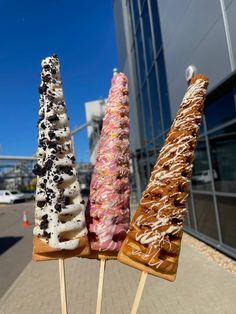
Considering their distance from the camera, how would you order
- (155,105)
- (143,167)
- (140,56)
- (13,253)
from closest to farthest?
(13,253) < (155,105) < (140,56) < (143,167)

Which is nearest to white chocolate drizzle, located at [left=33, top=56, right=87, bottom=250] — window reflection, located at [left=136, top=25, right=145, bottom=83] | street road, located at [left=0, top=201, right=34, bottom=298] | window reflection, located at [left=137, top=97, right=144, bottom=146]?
street road, located at [left=0, top=201, right=34, bottom=298]

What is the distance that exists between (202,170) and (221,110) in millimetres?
2093

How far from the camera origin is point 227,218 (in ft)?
25.8

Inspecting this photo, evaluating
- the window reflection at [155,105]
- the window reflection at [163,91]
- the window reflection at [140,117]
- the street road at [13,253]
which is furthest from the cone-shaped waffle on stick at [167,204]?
the window reflection at [140,117]

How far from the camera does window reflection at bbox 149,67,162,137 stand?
13.3 metres

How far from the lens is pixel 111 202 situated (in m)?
2.57

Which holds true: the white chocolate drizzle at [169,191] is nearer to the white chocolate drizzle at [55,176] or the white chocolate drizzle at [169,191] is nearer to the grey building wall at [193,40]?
the white chocolate drizzle at [55,176]

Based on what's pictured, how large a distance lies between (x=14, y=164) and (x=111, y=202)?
194ft

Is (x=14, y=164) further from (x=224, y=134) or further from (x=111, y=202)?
(x=111, y=202)

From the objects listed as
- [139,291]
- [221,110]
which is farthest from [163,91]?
[139,291]

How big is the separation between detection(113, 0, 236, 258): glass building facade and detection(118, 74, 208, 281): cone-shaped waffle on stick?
460cm

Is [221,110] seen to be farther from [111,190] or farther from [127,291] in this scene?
[111,190]

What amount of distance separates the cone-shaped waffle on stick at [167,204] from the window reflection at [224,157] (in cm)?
501

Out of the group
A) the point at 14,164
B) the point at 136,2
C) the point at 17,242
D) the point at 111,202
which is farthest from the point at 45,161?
the point at 14,164
